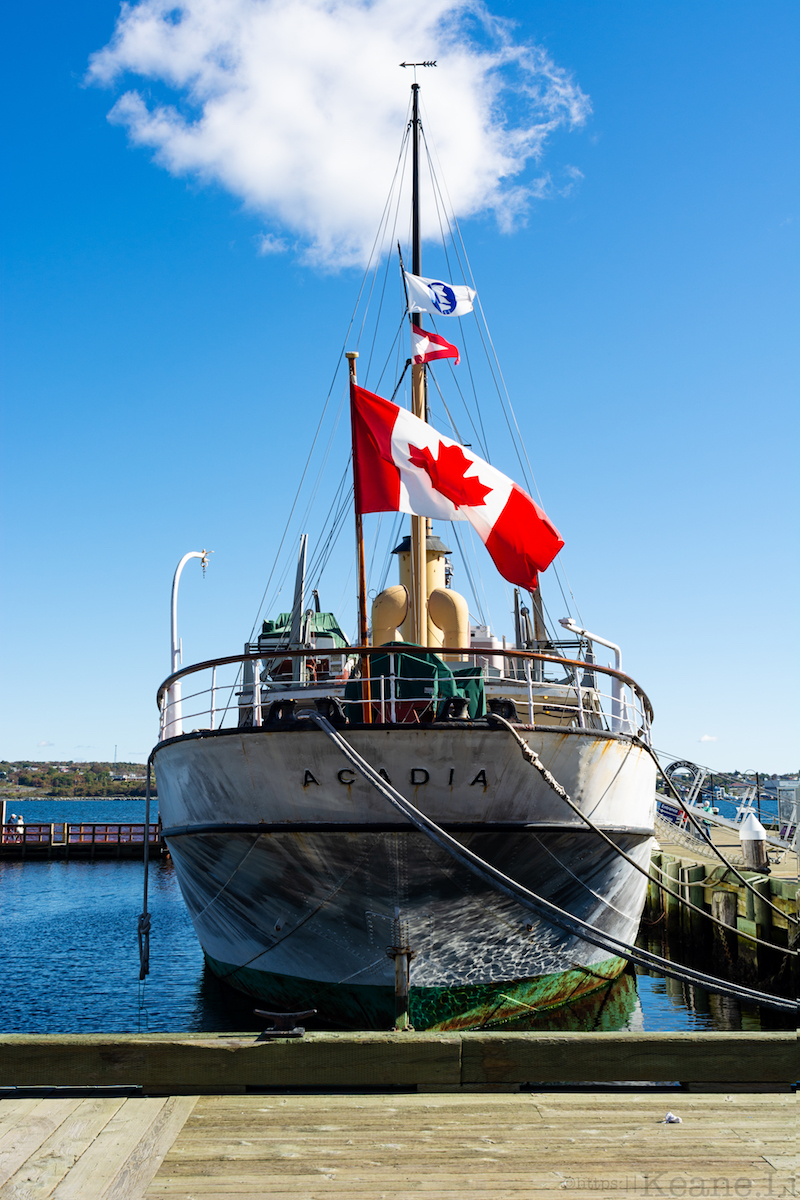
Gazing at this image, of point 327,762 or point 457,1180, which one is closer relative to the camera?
point 457,1180

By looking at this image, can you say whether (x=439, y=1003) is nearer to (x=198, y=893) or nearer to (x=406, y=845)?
(x=406, y=845)

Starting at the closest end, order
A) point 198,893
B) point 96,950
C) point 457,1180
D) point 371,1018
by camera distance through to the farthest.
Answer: point 457,1180, point 371,1018, point 198,893, point 96,950

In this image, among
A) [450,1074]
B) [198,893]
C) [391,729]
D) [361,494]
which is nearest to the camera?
[450,1074]

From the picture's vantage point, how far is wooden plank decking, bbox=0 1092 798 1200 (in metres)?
3.52

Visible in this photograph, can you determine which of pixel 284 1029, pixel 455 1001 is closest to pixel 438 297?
pixel 455 1001

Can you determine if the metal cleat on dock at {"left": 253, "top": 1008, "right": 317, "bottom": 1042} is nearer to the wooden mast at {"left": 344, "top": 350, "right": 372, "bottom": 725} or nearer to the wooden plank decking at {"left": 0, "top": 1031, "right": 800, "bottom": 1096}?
the wooden plank decking at {"left": 0, "top": 1031, "right": 800, "bottom": 1096}

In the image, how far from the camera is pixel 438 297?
1355cm

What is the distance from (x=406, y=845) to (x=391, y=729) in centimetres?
114

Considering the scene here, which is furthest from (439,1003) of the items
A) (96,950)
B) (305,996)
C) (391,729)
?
(96,950)

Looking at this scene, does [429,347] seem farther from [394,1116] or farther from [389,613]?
[394,1116]

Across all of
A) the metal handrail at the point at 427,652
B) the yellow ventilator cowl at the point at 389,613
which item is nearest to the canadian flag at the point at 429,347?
the yellow ventilator cowl at the point at 389,613

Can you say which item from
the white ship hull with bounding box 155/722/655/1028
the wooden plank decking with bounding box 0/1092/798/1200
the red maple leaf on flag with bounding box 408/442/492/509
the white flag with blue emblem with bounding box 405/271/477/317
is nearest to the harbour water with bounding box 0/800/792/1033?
the white ship hull with bounding box 155/722/655/1028

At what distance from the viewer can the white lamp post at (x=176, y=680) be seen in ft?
37.4

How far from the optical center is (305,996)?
955cm
